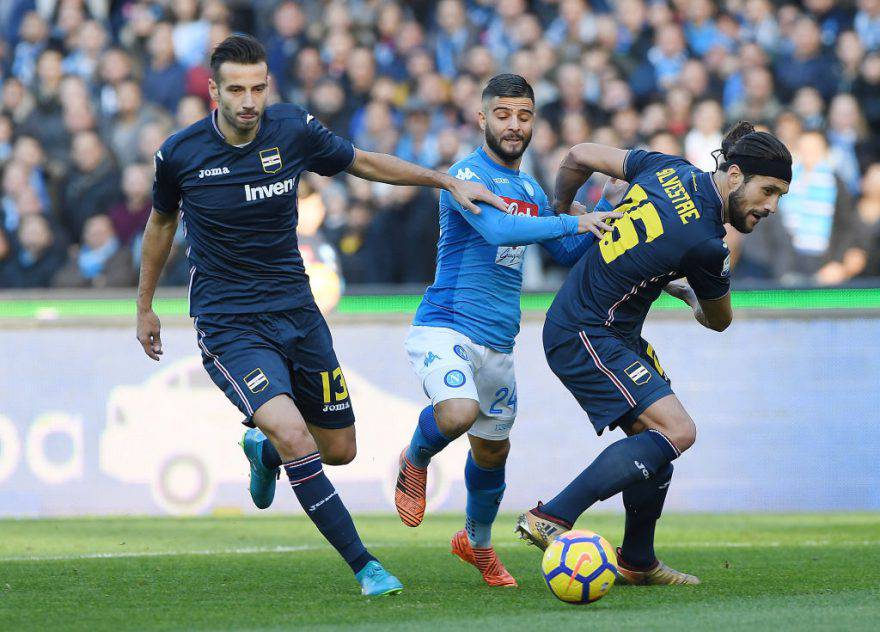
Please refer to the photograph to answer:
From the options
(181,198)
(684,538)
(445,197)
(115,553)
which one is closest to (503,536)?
(684,538)

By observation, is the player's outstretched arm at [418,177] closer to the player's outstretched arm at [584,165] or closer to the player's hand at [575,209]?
the player's outstretched arm at [584,165]

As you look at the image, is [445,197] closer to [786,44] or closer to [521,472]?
[521,472]

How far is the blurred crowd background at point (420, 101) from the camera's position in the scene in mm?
12508

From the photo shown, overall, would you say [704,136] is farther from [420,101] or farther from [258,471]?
[258,471]

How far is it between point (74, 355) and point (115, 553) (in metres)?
3.43

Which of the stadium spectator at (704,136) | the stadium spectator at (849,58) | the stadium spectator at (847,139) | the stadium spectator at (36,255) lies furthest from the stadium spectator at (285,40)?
the stadium spectator at (847,139)

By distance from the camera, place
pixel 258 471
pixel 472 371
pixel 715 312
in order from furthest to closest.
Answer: pixel 258 471 < pixel 472 371 < pixel 715 312

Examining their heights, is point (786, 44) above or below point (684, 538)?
above

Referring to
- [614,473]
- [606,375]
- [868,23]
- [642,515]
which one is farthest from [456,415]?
[868,23]

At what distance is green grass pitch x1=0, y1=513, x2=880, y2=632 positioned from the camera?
5.57 m

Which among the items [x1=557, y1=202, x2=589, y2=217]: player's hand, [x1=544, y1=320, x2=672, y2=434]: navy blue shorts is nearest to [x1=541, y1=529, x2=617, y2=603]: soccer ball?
[x1=544, y1=320, x2=672, y2=434]: navy blue shorts

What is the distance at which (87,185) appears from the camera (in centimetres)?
1386

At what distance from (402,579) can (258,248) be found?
1.81 meters

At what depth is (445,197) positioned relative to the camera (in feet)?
23.5
